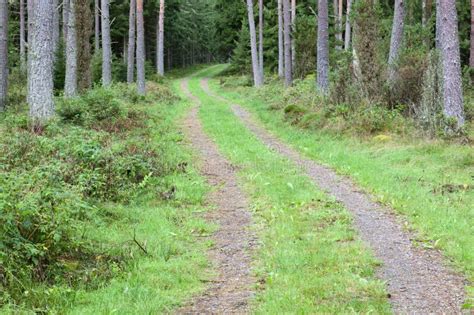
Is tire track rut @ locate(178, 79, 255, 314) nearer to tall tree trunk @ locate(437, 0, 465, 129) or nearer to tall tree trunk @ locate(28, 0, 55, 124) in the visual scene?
tall tree trunk @ locate(28, 0, 55, 124)

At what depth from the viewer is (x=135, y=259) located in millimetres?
6141

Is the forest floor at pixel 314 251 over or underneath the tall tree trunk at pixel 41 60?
underneath

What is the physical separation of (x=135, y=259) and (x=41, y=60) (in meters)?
8.76

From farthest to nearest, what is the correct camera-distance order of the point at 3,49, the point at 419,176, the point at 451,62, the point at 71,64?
the point at 3,49 → the point at 71,64 → the point at 451,62 → the point at 419,176

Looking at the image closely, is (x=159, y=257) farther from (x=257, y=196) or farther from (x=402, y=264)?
(x=257, y=196)

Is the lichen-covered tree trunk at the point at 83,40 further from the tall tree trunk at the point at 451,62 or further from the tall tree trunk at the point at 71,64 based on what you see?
the tall tree trunk at the point at 451,62

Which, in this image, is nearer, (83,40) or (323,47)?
(323,47)

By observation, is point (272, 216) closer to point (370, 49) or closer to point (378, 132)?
point (378, 132)

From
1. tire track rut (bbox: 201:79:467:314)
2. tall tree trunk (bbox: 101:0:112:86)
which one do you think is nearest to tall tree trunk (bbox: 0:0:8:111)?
tall tree trunk (bbox: 101:0:112:86)

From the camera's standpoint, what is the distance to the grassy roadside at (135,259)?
4.97 m

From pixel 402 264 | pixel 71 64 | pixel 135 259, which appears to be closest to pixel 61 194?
pixel 135 259

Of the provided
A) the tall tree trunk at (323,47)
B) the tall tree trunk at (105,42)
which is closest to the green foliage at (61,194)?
the tall tree trunk at (323,47)

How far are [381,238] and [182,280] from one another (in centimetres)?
277

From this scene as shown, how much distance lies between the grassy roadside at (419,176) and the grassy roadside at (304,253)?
1.02 m
